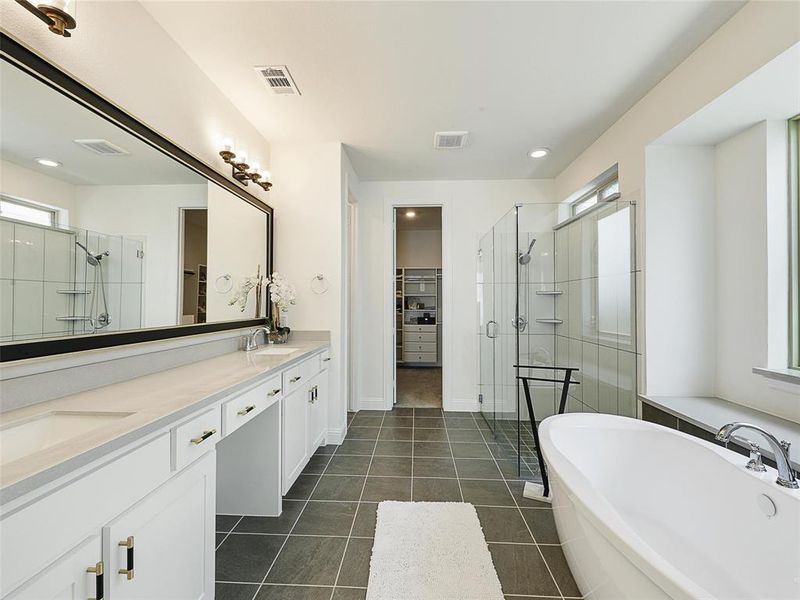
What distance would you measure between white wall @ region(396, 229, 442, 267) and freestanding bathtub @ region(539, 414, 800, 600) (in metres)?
5.69

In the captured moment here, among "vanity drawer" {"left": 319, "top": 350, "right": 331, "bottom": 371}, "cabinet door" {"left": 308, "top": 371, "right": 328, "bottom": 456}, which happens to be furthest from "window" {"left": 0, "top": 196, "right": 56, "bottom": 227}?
"vanity drawer" {"left": 319, "top": 350, "right": 331, "bottom": 371}

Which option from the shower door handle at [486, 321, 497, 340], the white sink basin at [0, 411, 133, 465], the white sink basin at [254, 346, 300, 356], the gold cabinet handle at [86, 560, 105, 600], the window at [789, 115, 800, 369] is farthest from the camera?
the shower door handle at [486, 321, 497, 340]

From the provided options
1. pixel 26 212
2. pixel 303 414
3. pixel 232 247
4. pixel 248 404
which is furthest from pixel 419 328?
pixel 26 212

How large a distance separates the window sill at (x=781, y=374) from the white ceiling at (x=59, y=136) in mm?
3358

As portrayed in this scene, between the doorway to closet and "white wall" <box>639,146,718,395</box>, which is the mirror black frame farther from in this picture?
the doorway to closet

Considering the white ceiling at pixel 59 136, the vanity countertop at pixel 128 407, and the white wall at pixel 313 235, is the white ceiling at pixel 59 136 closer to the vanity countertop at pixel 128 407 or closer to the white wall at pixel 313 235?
the vanity countertop at pixel 128 407

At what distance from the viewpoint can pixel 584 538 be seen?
1.33 metres

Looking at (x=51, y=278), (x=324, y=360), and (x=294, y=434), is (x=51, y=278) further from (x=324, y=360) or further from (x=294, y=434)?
(x=324, y=360)

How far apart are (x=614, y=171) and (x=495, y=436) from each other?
2.51 meters

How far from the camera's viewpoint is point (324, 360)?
3.04 m

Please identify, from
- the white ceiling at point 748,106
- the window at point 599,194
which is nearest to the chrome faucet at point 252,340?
the window at point 599,194

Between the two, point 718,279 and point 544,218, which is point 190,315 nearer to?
point 544,218

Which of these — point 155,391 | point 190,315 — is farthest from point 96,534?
point 190,315

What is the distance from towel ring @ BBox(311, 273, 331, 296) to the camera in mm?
3236
